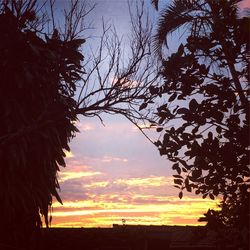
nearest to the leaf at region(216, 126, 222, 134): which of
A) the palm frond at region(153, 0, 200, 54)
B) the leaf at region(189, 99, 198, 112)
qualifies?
the leaf at region(189, 99, 198, 112)

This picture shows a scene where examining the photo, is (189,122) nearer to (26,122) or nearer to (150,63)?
(150,63)

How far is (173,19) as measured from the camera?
995 centimetres

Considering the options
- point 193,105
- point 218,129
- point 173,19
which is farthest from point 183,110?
point 173,19

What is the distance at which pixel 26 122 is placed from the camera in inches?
449

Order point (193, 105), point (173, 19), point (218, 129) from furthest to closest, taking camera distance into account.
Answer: point (173, 19) < point (218, 129) < point (193, 105)

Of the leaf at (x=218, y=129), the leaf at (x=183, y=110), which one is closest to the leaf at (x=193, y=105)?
the leaf at (x=183, y=110)

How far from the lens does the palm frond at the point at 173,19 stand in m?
9.60

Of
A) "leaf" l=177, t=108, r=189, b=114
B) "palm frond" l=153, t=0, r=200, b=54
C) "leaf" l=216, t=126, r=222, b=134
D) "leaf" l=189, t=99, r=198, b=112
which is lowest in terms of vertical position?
"leaf" l=216, t=126, r=222, b=134

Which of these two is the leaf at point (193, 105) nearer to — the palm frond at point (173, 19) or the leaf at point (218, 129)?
the leaf at point (218, 129)

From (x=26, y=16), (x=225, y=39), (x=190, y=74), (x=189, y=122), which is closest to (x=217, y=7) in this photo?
(x=225, y=39)

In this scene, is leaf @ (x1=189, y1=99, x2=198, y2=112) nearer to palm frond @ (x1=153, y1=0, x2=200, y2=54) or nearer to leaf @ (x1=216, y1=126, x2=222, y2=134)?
leaf @ (x1=216, y1=126, x2=222, y2=134)

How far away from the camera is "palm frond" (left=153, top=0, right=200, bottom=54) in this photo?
960 centimetres

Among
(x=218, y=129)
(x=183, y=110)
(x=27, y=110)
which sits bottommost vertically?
(x=218, y=129)

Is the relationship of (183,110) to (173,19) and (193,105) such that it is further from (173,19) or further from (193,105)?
(173,19)
